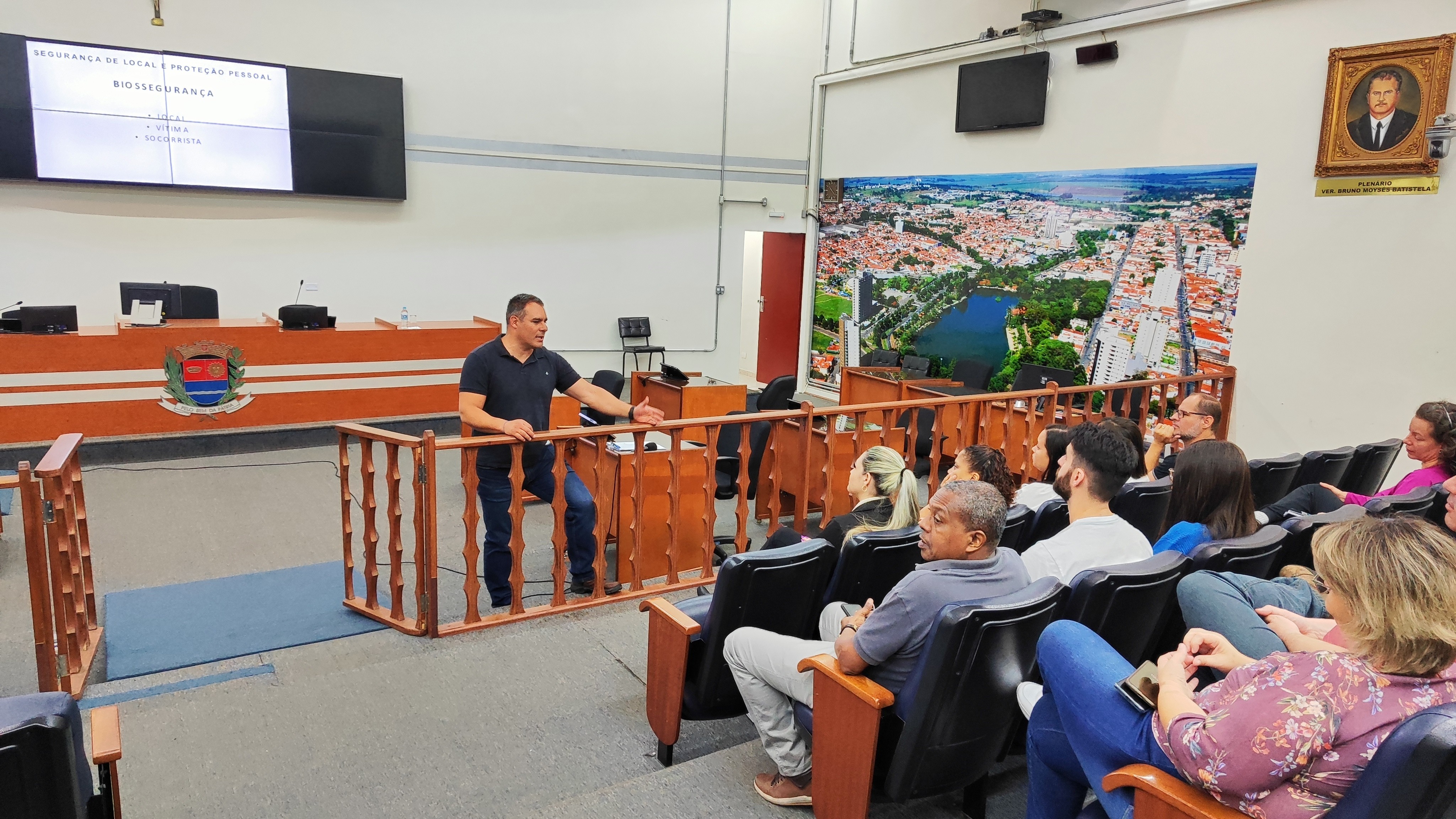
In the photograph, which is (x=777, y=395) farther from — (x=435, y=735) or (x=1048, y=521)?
(x=435, y=735)

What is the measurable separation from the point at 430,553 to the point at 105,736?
1708 millimetres

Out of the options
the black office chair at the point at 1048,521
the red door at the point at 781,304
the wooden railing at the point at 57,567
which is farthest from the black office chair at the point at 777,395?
the red door at the point at 781,304

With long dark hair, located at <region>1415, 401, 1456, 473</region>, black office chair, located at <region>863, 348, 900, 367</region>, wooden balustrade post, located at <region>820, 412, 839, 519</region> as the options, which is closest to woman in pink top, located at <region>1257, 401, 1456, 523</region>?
long dark hair, located at <region>1415, 401, 1456, 473</region>

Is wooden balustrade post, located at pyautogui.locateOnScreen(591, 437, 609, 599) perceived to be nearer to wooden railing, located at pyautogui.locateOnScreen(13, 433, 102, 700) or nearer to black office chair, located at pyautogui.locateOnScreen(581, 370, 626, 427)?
black office chair, located at pyautogui.locateOnScreen(581, 370, 626, 427)

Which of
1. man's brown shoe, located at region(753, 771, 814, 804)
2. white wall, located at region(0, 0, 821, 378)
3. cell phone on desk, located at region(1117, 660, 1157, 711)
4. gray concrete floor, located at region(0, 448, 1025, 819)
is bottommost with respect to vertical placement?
gray concrete floor, located at region(0, 448, 1025, 819)

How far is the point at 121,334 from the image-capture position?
21.6 feet

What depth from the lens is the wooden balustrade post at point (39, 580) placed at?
9.51 feet

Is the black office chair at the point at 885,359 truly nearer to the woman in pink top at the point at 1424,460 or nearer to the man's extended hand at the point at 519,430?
the woman in pink top at the point at 1424,460

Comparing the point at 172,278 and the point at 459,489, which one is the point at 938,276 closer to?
the point at 459,489

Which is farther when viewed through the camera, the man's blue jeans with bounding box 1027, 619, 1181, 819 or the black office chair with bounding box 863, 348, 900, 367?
the black office chair with bounding box 863, 348, 900, 367

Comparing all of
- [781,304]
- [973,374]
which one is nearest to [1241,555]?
[973,374]

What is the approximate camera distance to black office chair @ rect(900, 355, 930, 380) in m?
9.24

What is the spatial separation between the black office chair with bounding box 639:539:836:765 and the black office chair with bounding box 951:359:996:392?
6.29m

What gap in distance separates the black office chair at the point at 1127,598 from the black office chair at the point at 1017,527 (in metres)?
0.69
